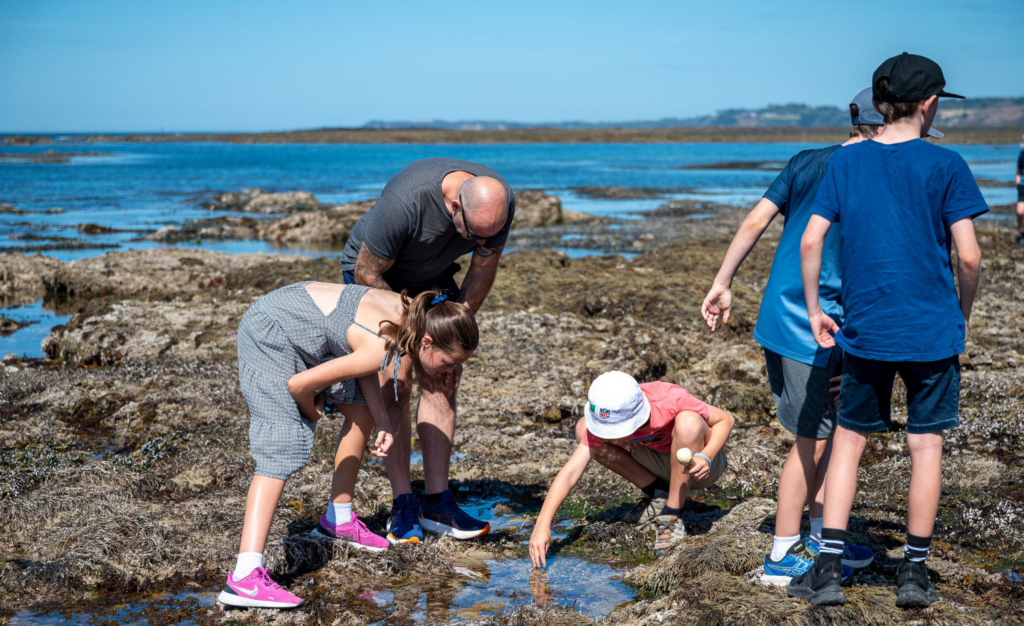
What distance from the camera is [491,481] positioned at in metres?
5.06

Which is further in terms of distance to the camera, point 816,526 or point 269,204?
point 269,204

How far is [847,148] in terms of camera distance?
9.85 feet

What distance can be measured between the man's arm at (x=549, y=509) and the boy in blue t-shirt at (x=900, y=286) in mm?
1111

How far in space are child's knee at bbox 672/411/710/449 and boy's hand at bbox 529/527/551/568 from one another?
2.50 feet

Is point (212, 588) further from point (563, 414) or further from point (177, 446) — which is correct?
point (563, 414)

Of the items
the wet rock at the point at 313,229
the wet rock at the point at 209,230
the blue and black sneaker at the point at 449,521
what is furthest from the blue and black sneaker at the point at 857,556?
the wet rock at the point at 209,230

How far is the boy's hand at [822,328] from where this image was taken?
3.06m

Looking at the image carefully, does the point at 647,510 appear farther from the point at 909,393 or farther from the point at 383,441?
the point at 909,393

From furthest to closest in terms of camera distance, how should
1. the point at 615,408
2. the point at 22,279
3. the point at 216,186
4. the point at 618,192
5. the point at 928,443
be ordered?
the point at 216,186, the point at 618,192, the point at 22,279, the point at 615,408, the point at 928,443

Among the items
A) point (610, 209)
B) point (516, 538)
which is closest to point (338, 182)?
point (610, 209)

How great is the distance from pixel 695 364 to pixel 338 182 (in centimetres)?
3522

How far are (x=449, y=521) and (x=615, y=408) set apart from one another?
108cm

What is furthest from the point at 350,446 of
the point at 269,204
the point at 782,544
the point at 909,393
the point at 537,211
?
the point at 269,204

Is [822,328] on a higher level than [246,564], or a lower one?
higher
